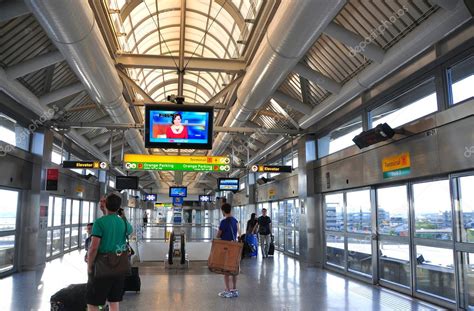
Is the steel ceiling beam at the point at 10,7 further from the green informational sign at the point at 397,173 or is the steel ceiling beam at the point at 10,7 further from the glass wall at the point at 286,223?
the glass wall at the point at 286,223

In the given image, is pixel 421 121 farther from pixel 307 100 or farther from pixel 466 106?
pixel 307 100

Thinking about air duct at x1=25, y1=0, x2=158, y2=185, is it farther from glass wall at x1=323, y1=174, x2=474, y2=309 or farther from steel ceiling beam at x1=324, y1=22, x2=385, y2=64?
glass wall at x1=323, y1=174, x2=474, y2=309

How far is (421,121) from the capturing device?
6.71 meters

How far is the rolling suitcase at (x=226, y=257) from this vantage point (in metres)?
6.86

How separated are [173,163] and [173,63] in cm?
320

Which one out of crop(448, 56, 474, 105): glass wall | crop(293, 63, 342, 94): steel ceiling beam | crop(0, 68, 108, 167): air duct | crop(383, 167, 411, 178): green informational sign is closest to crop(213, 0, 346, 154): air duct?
crop(293, 63, 342, 94): steel ceiling beam

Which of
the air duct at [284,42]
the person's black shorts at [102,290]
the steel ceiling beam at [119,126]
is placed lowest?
the person's black shorts at [102,290]

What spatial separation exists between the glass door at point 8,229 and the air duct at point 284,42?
612 centimetres

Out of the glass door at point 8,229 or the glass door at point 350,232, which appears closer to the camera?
the glass door at point 350,232

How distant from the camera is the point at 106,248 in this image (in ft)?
14.1

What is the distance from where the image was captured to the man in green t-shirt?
4219mm

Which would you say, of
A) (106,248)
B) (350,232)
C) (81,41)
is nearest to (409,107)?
(350,232)

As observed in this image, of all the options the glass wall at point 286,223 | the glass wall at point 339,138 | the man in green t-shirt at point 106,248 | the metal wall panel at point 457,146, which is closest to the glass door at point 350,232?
the glass wall at point 339,138

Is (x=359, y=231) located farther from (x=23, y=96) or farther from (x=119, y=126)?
(x=23, y=96)
